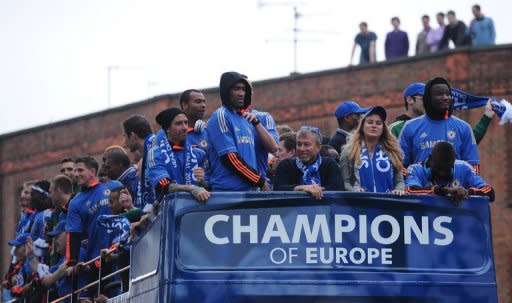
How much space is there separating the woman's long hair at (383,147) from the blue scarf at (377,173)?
44 millimetres

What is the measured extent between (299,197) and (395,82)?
2999 centimetres

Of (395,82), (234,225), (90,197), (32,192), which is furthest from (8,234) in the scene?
(234,225)

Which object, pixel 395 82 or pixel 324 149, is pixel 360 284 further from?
pixel 395 82

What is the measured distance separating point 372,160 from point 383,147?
17 centimetres

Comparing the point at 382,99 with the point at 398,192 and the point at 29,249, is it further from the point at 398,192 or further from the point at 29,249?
the point at 398,192

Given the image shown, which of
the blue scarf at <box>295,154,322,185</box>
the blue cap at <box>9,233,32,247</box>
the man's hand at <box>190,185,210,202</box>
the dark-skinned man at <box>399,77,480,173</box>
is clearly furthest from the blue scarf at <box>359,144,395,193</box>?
the blue cap at <box>9,233,32,247</box>

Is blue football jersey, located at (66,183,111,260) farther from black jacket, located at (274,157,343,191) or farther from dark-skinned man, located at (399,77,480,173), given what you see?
dark-skinned man, located at (399,77,480,173)

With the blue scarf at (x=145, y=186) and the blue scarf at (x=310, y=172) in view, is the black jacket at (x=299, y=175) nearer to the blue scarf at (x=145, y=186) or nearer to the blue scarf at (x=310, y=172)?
the blue scarf at (x=310, y=172)

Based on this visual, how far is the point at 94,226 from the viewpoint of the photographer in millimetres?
19141

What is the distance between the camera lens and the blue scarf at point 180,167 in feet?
54.0

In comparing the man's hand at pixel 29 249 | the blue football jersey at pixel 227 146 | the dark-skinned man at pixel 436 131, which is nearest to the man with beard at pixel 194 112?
the blue football jersey at pixel 227 146

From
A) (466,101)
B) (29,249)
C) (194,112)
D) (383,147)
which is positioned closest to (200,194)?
(383,147)

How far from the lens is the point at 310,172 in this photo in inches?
637

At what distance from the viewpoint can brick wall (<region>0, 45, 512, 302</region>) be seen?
43.0m
